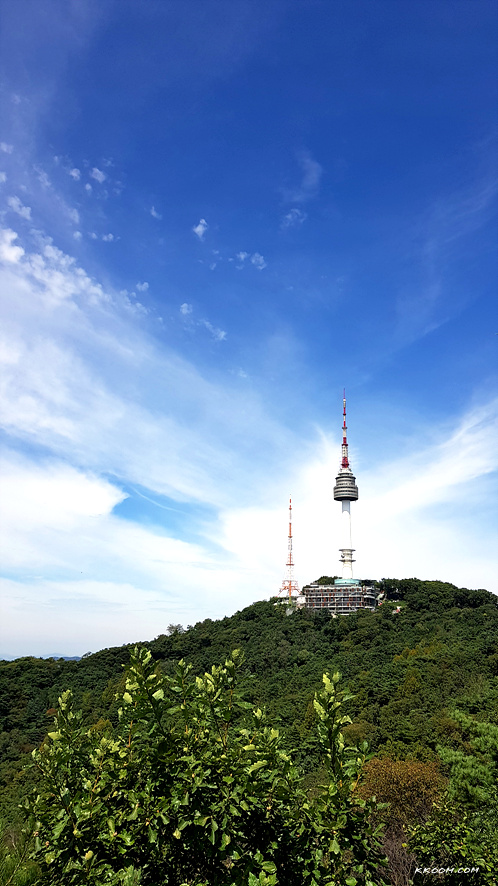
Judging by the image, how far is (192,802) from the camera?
5652mm

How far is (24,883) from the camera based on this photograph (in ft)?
17.4

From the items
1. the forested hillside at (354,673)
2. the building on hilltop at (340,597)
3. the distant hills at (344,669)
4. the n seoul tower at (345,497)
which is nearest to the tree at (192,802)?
the forested hillside at (354,673)

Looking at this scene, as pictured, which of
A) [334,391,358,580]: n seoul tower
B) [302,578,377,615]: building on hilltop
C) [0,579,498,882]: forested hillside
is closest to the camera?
[0,579,498,882]: forested hillside

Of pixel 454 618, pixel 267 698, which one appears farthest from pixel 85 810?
pixel 454 618

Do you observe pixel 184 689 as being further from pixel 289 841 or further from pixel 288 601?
pixel 288 601

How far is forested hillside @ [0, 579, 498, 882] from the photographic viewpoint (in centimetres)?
3425

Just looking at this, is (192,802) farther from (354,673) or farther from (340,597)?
(340,597)

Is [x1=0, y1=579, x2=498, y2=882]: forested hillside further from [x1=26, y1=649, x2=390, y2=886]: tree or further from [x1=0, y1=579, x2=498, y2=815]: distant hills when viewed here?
[x1=26, y1=649, x2=390, y2=886]: tree

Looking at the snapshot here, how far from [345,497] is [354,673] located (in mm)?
44379

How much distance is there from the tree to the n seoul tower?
310 feet

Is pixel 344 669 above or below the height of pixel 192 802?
below

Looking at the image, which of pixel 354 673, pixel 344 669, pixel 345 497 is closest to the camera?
pixel 354 673

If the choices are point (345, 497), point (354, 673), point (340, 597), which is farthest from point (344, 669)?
point (345, 497)

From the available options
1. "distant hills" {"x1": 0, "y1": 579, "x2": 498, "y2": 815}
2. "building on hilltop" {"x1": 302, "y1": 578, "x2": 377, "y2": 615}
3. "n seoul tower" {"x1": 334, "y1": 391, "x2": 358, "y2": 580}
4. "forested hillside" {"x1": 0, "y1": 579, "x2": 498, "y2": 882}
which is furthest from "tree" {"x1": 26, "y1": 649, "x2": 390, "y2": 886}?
"n seoul tower" {"x1": 334, "y1": 391, "x2": 358, "y2": 580}
